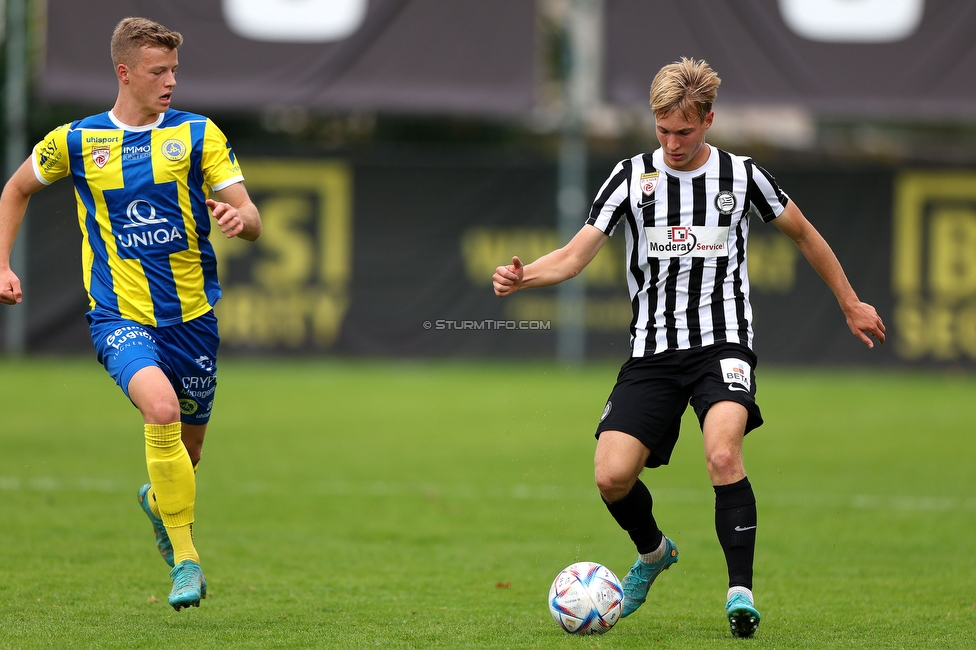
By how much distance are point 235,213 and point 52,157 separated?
95 centimetres

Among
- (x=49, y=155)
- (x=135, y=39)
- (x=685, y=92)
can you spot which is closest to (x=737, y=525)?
(x=685, y=92)

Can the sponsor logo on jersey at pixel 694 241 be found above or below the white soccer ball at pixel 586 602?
above

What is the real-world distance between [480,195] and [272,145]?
296 cm

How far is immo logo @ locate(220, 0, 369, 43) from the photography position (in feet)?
53.6

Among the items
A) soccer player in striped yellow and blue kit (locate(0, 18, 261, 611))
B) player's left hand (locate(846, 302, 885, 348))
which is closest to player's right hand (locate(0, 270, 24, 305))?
→ soccer player in striped yellow and blue kit (locate(0, 18, 261, 611))

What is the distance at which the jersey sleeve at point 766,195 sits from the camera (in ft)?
16.7

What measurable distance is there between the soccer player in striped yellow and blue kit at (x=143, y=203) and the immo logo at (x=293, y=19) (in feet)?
37.5

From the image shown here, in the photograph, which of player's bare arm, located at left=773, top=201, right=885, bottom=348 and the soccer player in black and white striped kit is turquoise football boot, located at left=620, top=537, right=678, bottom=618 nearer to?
the soccer player in black and white striped kit

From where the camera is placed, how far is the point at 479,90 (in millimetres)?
16469

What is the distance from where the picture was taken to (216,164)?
208 inches

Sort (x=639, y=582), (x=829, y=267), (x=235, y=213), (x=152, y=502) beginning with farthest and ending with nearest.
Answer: (x=152, y=502) → (x=639, y=582) → (x=829, y=267) → (x=235, y=213)

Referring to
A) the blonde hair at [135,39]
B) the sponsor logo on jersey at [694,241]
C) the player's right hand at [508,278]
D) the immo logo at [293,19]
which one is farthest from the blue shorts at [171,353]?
the immo logo at [293,19]

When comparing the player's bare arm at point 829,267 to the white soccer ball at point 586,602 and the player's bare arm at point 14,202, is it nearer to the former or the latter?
the white soccer ball at point 586,602

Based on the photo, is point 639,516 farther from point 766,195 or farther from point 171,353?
point 171,353
